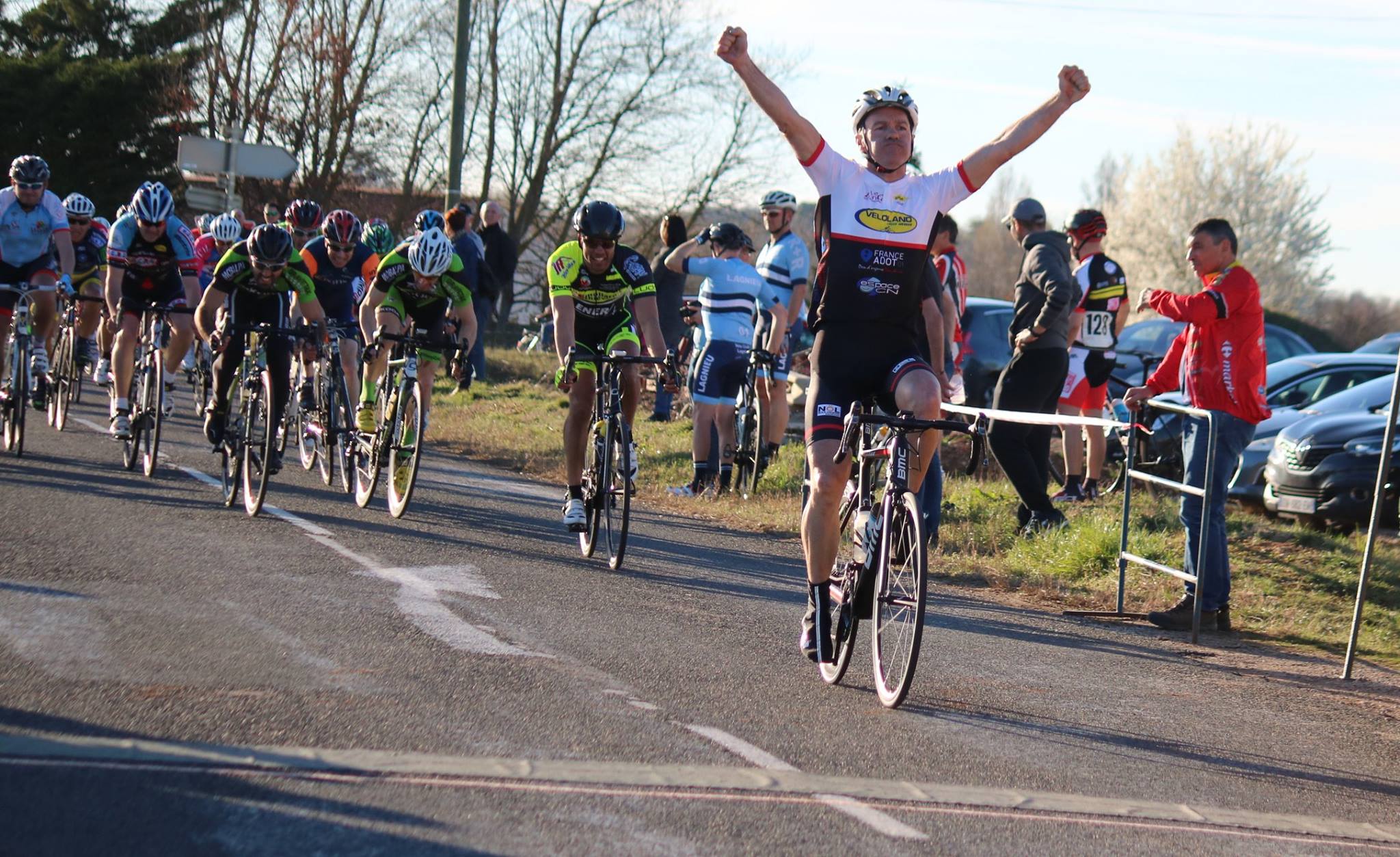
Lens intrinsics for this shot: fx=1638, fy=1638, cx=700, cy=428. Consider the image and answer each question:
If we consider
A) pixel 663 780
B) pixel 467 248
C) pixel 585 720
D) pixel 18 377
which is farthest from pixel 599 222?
pixel 467 248

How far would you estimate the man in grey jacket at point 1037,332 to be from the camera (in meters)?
11.3

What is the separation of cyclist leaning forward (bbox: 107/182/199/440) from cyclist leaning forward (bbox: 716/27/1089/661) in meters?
7.14

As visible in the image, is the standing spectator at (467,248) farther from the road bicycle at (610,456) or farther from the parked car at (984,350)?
the road bicycle at (610,456)

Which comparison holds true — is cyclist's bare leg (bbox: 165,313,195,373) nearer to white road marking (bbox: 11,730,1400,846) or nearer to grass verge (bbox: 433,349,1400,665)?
grass verge (bbox: 433,349,1400,665)

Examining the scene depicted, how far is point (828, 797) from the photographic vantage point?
15.9 ft

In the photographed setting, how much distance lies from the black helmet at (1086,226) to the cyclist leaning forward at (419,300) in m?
4.61

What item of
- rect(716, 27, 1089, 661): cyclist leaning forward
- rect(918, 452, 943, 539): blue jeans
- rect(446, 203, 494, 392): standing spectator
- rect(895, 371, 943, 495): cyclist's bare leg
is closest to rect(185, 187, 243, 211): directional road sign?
rect(446, 203, 494, 392): standing spectator

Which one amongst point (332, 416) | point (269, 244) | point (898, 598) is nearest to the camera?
point (898, 598)

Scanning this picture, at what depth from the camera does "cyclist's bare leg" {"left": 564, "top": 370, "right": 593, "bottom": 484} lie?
9570 millimetres

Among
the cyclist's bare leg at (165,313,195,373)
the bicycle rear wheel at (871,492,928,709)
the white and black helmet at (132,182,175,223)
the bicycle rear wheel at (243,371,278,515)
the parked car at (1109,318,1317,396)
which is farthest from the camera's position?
the parked car at (1109,318,1317,396)

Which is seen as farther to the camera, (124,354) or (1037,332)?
(124,354)

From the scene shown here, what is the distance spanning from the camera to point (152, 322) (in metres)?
12.9

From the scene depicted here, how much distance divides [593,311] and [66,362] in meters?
8.00

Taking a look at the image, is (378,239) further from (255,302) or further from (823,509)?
(823,509)
